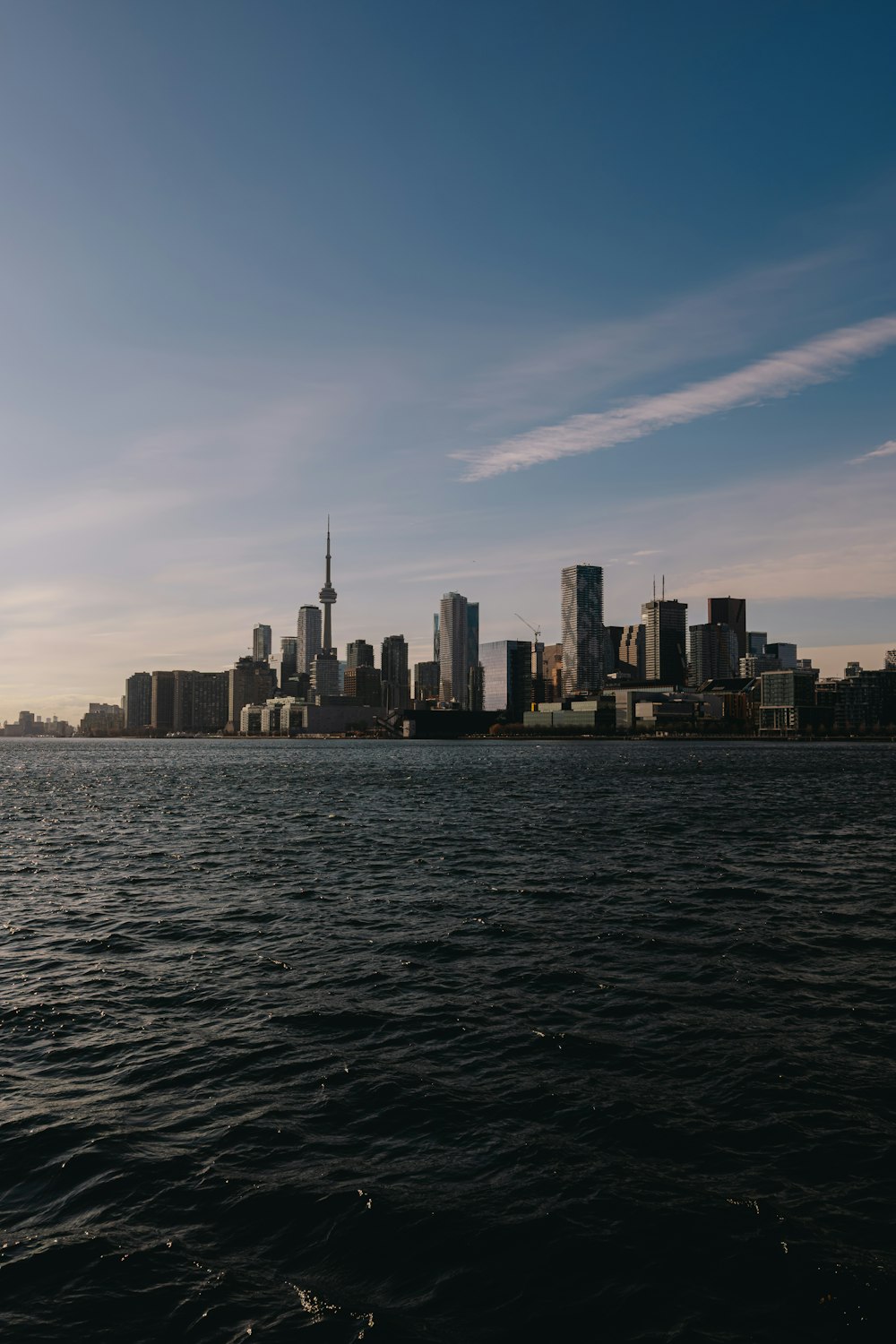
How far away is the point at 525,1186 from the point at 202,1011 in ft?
44.7

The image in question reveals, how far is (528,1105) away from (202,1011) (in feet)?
37.9

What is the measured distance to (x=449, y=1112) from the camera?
66.8 feet

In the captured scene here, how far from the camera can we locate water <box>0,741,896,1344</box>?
14.2 m

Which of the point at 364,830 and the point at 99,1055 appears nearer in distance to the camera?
the point at 99,1055

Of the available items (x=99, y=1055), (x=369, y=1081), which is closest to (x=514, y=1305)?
(x=369, y=1081)

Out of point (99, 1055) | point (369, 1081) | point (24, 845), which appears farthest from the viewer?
point (24, 845)

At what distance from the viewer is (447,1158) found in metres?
18.3

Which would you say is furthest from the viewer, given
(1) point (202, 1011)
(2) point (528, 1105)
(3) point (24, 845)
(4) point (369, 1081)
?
(3) point (24, 845)

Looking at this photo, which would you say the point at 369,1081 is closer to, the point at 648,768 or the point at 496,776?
the point at 496,776

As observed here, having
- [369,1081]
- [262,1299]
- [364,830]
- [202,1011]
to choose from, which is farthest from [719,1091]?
[364,830]

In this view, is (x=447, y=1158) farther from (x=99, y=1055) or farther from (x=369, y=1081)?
(x=99, y=1055)

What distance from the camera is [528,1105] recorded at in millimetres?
20688

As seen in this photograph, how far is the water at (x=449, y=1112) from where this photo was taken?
46.5ft

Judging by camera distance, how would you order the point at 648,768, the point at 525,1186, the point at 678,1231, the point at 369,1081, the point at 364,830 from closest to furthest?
the point at 678,1231 → the point at 525,1186 → the point at 369,1081 → the point at 364,830 → the point at 648,768
